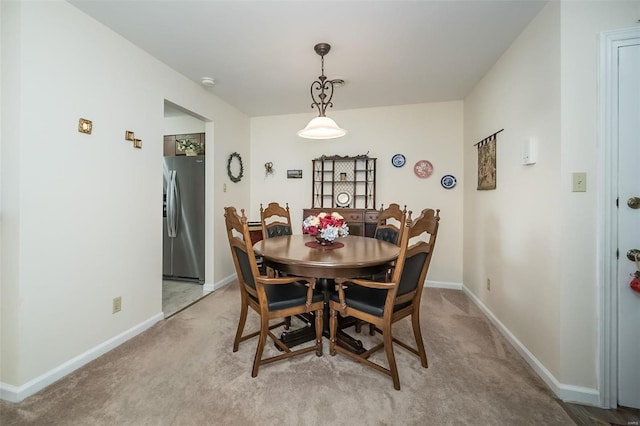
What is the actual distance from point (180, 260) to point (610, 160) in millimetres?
4311

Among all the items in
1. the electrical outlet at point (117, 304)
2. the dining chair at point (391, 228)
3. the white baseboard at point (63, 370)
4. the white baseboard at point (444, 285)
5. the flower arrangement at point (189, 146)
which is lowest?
the white baseboard at point (63, 370)

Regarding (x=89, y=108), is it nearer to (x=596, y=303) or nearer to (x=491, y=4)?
(x=491, y=4)

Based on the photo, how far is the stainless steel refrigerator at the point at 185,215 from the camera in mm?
3492

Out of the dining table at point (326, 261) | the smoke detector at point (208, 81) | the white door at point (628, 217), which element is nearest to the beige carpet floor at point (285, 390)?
the dining table at point (326, 261)

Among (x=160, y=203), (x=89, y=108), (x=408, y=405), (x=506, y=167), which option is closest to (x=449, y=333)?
(x=408, y=405)

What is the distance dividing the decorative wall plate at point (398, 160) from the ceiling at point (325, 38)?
0.89m

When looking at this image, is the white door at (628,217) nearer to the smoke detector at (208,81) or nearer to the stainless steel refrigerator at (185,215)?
the smoke detector at (208,81)

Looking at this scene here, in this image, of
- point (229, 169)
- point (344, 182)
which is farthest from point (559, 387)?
point (229, 169)

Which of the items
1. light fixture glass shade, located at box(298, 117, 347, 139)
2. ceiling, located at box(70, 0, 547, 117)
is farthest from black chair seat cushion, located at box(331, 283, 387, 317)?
ceiling, located at box(70, 0, 547, 117)

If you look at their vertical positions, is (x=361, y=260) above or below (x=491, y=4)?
below

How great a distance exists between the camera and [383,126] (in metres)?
3.73

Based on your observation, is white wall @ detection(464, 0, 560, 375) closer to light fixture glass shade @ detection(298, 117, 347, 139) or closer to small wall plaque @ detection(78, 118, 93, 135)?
light fixture glass shade @ detection(298, 117, 347, 139)

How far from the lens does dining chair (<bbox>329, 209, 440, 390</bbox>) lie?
1550mm

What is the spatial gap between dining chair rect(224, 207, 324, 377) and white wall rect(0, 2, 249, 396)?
3.35 feet
